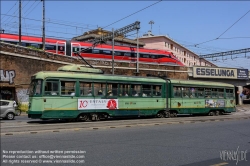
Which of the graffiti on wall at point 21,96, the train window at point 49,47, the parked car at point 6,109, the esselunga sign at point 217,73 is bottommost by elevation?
the parked car at point 6,109

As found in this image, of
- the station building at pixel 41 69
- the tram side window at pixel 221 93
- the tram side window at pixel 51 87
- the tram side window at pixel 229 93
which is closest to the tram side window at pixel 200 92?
the tram side window at pixel 221 93

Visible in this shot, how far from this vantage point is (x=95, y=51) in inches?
1489

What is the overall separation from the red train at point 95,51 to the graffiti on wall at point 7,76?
4535 millimetres

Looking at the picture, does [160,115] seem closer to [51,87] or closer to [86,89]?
[86,89]

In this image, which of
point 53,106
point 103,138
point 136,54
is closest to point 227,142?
point 103,138

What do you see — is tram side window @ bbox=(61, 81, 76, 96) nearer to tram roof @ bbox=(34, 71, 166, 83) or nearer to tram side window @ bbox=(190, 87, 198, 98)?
tram roof @ bbox=(34, 71, 166, 83)

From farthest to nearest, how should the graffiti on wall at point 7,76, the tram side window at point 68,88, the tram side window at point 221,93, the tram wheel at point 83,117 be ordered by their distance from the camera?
the graffiti on wall at point 7,76 < the tram side window at point 221,93 < the tram wheel at point 83,117 < the tram side window at point 68,88

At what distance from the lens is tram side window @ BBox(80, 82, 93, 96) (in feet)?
50.9

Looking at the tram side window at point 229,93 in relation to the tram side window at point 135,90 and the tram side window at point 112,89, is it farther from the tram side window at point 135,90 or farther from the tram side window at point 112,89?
the tram side window at point 112,89

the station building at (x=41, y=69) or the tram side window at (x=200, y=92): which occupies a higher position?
the station building at (x=41, y=69)

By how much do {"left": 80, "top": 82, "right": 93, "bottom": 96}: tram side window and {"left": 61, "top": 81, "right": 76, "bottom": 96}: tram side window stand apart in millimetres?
469

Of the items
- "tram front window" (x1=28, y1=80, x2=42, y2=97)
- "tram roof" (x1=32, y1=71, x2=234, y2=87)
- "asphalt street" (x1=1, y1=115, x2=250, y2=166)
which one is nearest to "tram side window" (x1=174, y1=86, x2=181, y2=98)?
"tram roof" (x1=32, y1=71, x2=234, y2=87)

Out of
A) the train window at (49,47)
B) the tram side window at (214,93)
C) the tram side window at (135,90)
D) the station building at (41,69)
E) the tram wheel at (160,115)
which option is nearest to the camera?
the tram side window at (135,90)

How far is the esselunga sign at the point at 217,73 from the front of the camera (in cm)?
4241
